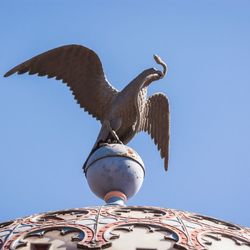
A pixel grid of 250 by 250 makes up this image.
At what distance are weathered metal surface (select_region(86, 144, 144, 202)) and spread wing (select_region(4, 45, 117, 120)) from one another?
1480 millimetres

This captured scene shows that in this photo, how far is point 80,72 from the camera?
1309 centimetres

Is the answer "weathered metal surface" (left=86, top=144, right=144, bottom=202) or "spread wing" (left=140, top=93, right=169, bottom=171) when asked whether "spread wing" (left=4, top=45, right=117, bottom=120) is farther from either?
"weathered metal surface" (left=86, top=144, right=144, bottom=202)

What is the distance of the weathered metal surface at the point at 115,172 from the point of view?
1089 cm

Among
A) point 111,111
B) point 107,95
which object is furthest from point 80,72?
point 111,111

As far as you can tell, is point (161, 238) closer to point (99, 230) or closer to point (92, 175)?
point (99, 230)

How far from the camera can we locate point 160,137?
1314cm

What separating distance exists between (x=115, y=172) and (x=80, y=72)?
8.48 feet

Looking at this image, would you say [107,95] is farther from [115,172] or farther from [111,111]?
[115,172]

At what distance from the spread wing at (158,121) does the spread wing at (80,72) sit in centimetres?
56

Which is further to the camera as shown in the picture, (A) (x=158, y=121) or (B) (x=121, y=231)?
(A) (x=158, y=121)

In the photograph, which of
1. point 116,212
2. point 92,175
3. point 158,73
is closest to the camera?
point 116,212

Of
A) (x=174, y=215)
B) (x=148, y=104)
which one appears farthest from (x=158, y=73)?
(x=174, y=215)

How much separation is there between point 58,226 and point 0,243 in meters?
0.57

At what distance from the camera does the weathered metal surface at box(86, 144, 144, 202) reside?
35.7ft
